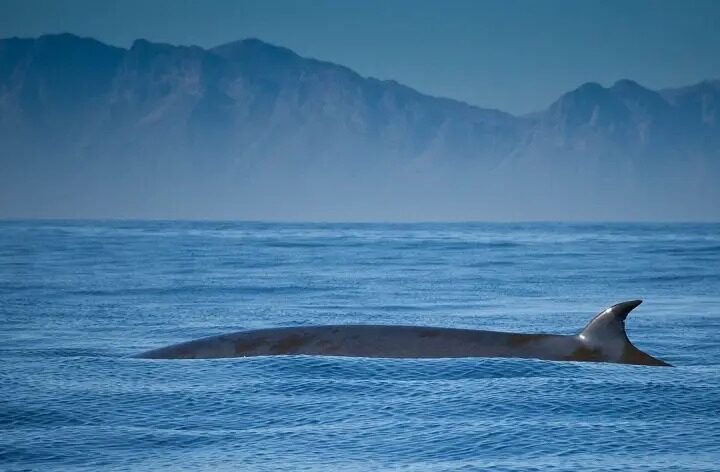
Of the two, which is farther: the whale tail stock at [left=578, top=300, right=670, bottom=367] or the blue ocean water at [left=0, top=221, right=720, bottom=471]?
the whale tail stock at [left=578, top=300, right=670, bottom=367]

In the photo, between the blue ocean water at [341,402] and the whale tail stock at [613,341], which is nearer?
the blue ocean water at [341,402]

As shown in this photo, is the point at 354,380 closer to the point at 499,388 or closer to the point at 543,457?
the point at 499,388

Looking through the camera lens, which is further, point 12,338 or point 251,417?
point 12,338

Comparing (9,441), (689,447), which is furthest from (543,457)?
(9,441)

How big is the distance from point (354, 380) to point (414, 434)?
8.00 feet

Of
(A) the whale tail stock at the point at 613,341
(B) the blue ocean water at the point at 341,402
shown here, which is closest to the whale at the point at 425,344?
(A) the whale tail stock at the point at 613,341

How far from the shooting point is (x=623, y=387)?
34.2 feet

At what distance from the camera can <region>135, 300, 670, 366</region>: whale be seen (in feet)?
39.1

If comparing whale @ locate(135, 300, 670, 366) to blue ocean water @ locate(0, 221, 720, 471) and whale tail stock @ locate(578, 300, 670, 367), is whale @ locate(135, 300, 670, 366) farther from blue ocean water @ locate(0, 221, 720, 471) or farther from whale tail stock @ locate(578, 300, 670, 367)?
blue ocean water @ locate(0, 221, 720, 471)

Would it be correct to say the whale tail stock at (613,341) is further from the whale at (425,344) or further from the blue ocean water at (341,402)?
A: the blue ocean water at (341,402)

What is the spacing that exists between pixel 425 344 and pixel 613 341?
81.0 inches

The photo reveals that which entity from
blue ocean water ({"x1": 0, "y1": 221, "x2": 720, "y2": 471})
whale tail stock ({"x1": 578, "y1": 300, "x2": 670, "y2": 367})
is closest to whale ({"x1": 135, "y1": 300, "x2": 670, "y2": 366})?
whale tail stock ({"x1": 578, "y1": 300, "x2": 670, "y2": 367})

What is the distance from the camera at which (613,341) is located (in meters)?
12.0

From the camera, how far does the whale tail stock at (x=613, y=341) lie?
1185 centimetres
